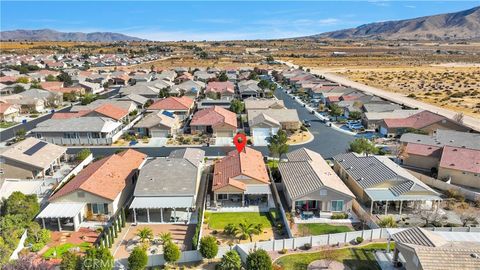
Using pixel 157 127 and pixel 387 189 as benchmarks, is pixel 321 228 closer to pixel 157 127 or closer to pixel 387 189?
pixel 387 189

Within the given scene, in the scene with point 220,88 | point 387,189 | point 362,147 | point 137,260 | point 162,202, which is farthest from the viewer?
point 220,88

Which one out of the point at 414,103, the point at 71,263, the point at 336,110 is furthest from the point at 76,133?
the point at 414,103

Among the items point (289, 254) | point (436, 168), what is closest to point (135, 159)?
point (289, 254)

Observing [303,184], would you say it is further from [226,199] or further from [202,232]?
[202,232]

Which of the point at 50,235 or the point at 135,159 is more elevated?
the point at 135,159

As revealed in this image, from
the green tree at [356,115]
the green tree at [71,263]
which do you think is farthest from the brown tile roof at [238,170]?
the green tree at [356,115]

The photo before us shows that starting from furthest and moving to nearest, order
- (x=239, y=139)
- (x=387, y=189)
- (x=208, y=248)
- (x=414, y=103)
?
(x=414, y=103), (x=239, y=139), (x=387, y=189), (x=208, y=248)
